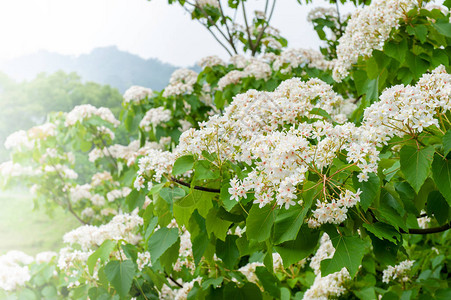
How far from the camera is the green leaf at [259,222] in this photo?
114 cm

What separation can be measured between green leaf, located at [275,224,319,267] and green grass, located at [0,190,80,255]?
13.7 meters

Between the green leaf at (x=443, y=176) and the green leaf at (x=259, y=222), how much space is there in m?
0.48

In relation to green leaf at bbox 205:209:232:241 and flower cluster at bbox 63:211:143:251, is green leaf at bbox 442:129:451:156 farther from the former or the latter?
flower cluster at bbox 63:211:143:251

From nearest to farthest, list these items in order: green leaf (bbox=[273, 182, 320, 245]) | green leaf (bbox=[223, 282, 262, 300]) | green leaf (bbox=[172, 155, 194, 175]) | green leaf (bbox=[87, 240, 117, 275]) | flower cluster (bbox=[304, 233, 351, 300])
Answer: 1. green leaf (bbox=[273, 182, 320, 245])
2. green leaf (bbox=[172, 155, 194, 175])
3. green leaf (bbox=[223, 282, 262, 300])
4. green leaf (bbox=[87, 240, 117, 275])
5. flower cluster (bbox=[304, 233, 351, 300])

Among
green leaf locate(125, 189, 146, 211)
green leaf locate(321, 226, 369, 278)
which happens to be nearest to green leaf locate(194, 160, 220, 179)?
green leaf locate(321, 226, 369, 278)

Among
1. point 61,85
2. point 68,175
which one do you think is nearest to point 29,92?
point 61,85

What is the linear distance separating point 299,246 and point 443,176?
46cm

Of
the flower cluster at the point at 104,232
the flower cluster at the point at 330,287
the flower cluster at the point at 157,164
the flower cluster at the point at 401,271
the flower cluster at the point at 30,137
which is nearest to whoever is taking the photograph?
the flower cluster at the point at 157,164

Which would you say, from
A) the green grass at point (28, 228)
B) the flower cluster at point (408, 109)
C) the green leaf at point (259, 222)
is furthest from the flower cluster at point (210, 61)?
the green grass at point (28, 228)

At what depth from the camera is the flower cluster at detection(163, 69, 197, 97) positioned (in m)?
4.02

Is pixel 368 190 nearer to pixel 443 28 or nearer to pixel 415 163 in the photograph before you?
pixel 415 163

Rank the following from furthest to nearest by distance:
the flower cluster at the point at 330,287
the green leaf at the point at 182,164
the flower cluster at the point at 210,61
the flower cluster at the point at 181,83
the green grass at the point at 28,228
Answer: the green grass at the point at 28,228, the flower cluster at the point at 210,61, the flower cluster at the point at 181,83, the flower cluster at the point at 330,287, the green leaf at the point at 182,164

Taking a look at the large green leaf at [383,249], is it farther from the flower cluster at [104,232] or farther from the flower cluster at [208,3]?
the flower cluster at [208,3]

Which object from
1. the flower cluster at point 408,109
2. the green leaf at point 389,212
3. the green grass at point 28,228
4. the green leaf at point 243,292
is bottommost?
the green grass at point 28,228
